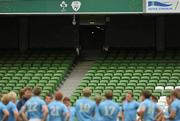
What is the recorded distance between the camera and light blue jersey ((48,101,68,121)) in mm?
17094

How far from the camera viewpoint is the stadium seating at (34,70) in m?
29.2

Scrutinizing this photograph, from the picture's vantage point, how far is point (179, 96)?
1666cm

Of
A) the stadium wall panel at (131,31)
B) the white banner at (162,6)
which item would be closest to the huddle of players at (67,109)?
the white banner at (162,6)

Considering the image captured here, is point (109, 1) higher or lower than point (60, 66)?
higher

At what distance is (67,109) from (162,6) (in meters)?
13.0

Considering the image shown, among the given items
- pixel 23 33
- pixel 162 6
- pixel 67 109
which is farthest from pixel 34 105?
pixel 23 33

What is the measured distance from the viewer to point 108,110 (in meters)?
17.5

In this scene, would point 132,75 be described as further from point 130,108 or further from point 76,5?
point 130,108

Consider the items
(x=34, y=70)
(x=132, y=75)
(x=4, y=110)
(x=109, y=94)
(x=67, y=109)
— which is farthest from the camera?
(x=34, y=70)

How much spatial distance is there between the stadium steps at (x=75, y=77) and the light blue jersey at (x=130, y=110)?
9704mm

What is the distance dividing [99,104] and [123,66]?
→ 1310 cm

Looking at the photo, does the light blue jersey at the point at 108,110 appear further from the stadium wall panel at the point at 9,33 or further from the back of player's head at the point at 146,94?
the stadium wall panel at the point at 9,33

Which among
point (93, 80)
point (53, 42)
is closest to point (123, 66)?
point (93, 80)

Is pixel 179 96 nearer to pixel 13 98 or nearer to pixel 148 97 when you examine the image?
pixel 148 97
